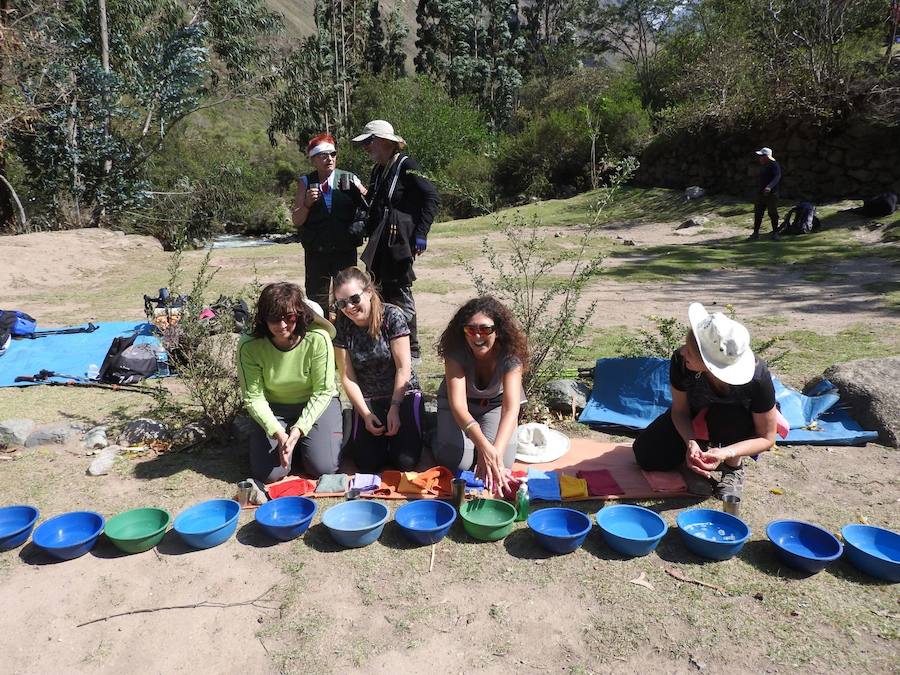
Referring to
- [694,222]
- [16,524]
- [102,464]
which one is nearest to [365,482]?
[102,464]

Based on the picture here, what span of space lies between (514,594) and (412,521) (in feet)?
2.00

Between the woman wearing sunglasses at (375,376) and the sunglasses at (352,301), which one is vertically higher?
the sunglasses at (352,301)

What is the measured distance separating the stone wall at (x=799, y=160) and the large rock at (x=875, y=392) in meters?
10.3

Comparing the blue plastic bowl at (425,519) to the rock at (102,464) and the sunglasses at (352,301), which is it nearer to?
the sunglasses at (352,301)

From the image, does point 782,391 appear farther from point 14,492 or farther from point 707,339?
point 14,492

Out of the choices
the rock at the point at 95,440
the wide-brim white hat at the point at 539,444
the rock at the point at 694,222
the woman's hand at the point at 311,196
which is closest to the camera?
the wide-brim white hat at the point at 539,444

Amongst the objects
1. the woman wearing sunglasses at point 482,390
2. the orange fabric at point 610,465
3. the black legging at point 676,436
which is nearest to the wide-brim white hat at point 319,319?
the woman wearing sunglasses at point 482,390

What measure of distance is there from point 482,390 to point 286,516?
1109mm

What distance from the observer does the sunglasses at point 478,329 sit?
2.89 meters

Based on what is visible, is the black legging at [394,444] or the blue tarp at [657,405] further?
the blue tarp at [657,405]

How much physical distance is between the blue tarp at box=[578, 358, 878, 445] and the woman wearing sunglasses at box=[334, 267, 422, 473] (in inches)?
45.2

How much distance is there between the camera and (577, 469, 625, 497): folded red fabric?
2975 millimetres

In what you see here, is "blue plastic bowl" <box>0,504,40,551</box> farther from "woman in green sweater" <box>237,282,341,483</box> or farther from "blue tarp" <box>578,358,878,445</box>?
"blue tarp" <box>578,358,878,445</box>

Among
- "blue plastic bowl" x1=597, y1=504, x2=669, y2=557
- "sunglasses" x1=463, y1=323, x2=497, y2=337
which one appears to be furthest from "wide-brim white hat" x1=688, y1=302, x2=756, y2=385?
"sunglasses" x1=463, y1=323, x2=497, y2=337
